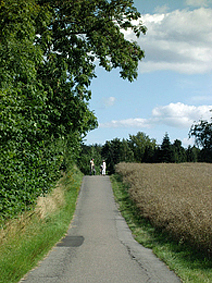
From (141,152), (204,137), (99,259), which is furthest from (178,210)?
(141,152)

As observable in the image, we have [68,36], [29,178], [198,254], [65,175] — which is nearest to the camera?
[198,254]

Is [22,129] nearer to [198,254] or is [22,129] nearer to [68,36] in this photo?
[198,254]

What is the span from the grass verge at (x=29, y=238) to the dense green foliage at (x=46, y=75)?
52 cm

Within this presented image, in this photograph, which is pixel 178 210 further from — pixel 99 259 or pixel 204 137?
pixel 204 137

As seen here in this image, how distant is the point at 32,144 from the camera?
10.9 meters

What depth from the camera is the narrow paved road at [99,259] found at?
23.6ft

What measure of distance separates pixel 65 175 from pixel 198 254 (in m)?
14.9

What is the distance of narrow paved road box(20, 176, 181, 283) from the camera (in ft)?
23.6

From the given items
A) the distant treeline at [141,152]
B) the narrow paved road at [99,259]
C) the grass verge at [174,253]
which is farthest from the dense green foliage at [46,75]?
the distant treeline at [141,152]

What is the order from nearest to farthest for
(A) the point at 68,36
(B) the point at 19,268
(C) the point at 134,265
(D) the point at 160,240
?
(B) the point at 19,268 → (C) the point at 134,265 → (D) the point at 160,240 → (A) the point at 68,36

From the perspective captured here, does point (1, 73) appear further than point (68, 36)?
No

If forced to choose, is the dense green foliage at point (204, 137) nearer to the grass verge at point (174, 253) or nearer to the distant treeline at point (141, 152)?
the distant treeline at point (141, 152)

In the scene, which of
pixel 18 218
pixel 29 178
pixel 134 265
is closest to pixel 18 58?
pixel 29 178

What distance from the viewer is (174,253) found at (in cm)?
966
